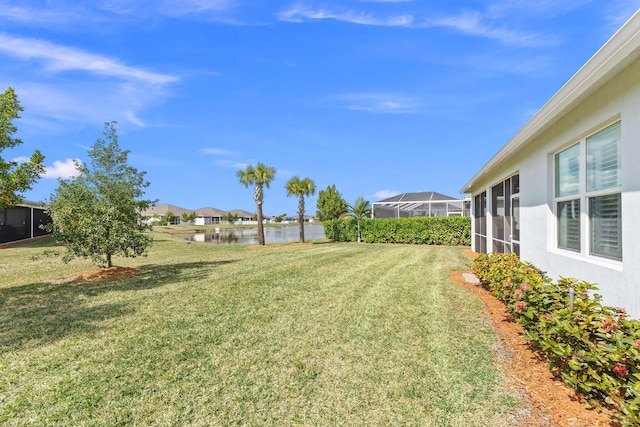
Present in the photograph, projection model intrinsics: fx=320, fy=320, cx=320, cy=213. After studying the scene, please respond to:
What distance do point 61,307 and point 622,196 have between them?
27.5ft

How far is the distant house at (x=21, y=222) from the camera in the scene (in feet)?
63.9

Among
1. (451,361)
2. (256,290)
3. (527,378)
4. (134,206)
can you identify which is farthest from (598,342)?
(134,206)

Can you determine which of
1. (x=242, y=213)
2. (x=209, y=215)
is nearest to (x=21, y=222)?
(x=209, y=215)

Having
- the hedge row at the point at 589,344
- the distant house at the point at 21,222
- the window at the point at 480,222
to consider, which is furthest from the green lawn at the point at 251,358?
the distant house at the point at 21,222

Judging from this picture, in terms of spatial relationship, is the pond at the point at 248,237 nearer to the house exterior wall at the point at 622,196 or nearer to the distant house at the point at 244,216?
the house exterior wall at the point at 622,196

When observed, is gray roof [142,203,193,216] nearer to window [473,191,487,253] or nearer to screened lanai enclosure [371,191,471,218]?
screened lanai enclosure [371,191,471,218]

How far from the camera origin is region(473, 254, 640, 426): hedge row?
231cm

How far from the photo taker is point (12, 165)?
23.0 ft

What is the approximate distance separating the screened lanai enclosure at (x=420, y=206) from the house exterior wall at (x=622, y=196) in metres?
18.1

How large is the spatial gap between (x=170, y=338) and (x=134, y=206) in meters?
6.20

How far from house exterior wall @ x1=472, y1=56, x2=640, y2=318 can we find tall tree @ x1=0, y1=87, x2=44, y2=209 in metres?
10.3

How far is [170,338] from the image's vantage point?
4113 millimetres

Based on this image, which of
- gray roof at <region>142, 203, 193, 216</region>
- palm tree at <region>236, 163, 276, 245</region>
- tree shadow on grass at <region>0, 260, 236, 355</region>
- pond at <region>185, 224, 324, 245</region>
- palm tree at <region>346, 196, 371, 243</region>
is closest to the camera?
tree shadow on grass at <region>0, 260, 236, 355</region>

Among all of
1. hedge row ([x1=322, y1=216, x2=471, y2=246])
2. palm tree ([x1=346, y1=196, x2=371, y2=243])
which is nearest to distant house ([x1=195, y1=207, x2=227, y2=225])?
hedge row ([x1=322, y1=216, x2=471, y2=246])
